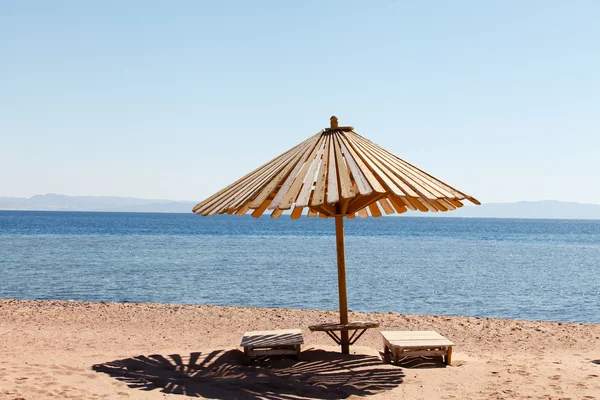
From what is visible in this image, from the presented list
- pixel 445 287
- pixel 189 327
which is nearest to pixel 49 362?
pixel 189 327

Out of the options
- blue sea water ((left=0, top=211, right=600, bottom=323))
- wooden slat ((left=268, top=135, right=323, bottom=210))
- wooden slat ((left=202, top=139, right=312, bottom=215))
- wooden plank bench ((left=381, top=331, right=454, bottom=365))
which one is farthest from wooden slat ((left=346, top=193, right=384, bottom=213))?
blue sea water ((left=0, top=211, right=600, bottom=323))

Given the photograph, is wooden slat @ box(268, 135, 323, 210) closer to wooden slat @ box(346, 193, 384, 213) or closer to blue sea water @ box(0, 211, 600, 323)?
wooden slat @ box(346, 193, 384, 213)

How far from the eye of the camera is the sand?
6.27 m

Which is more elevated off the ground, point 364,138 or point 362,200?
point 364,138

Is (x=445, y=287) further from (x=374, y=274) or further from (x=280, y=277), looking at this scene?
(x=280, y=277)

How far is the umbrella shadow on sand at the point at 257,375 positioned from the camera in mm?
6305

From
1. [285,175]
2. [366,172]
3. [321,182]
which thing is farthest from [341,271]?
[366,172]

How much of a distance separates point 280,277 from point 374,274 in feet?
16.5

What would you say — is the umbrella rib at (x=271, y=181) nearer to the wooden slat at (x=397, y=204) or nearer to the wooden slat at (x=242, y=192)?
the wooden slat at (x=242, y=192)

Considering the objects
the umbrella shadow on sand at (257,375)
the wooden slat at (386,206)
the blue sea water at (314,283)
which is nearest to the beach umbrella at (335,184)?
the wooden slat at (386,206)

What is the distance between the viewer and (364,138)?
787cm

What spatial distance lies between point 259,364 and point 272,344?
1.08 ft

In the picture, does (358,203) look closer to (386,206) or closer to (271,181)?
(386,206)

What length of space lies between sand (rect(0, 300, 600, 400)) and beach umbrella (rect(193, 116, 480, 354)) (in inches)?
49.8
